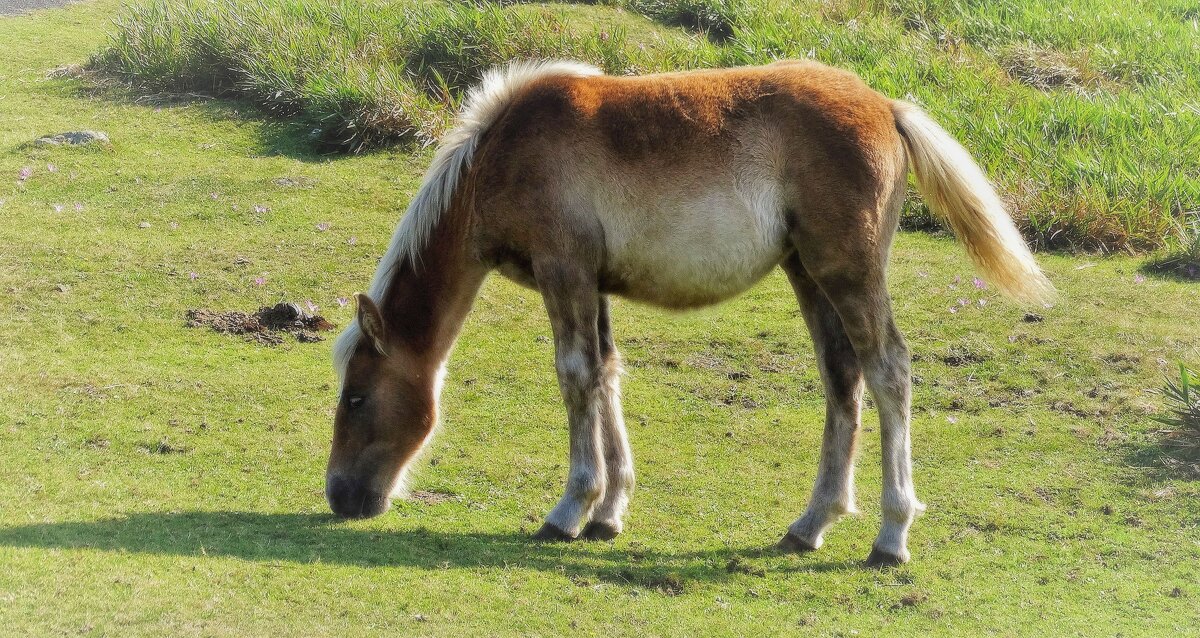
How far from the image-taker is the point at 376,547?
4.93m

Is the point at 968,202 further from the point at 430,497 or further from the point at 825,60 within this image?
the point at 825,60

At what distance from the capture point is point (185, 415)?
20.2ft

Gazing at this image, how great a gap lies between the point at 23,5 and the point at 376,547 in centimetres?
1201

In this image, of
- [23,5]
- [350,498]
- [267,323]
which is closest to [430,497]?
[350,498]

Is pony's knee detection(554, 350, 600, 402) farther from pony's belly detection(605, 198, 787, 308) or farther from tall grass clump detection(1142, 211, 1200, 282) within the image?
tall grass clump detection(1142, 211, 1200, 282)

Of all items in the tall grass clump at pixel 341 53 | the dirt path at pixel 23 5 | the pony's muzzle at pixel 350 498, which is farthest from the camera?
the dirt path at pixel 23 5

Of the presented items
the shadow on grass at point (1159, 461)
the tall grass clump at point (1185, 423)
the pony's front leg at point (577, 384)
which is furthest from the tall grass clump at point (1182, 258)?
the pony's front leg at point (577, 384)

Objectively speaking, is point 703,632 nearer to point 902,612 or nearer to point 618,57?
point 902,612

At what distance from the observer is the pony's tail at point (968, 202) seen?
5.29 metres

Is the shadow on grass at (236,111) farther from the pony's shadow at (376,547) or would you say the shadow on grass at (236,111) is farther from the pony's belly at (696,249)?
the pony's shadow at (376,547)

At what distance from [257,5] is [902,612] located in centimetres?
1004

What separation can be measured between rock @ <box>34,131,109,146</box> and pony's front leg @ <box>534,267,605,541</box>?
259 inches

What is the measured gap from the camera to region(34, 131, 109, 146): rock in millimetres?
9805

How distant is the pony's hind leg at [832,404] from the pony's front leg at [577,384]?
1.00 meters
